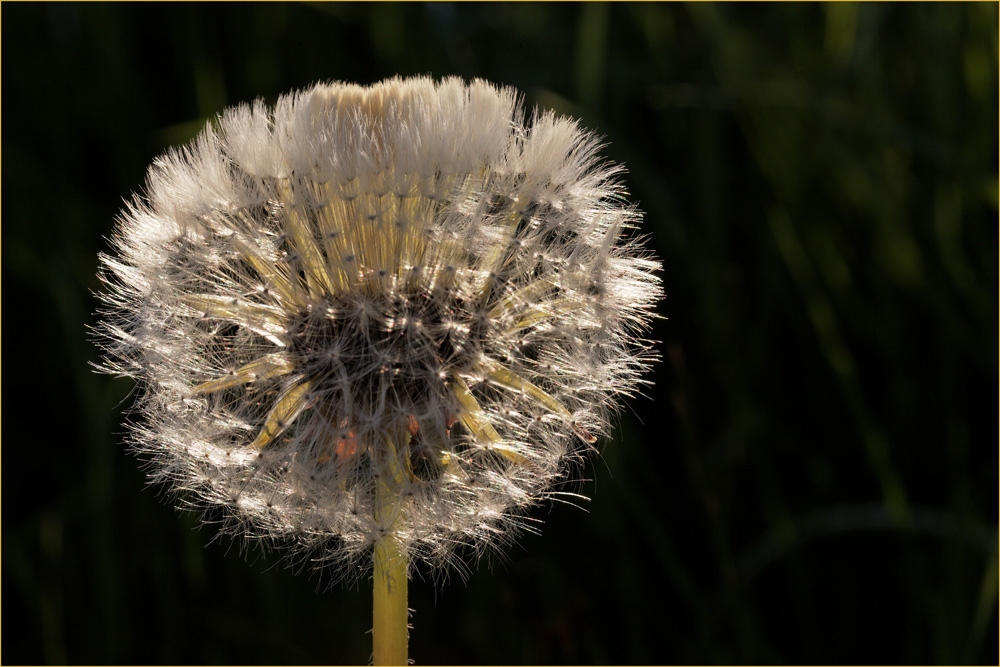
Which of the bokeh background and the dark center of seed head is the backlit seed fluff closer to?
the dark center of seed head

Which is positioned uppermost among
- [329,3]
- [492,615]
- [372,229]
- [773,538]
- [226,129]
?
[329,3]

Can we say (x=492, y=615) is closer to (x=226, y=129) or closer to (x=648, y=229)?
(x=648, y=229)

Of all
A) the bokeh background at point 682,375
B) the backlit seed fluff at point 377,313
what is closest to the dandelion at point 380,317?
the backlit seed fluff at point 377,313

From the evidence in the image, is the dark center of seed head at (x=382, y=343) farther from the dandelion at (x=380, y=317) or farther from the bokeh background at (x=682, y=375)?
the bokeh background at (x=682, y=375)

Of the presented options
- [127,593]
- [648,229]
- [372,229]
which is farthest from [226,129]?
[127,593]

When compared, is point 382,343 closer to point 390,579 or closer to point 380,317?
point 380,317
